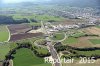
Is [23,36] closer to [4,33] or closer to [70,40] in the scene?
[4,33]

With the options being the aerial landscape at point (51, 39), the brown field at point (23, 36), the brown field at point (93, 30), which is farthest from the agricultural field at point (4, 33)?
the brown field at point (93, 30)

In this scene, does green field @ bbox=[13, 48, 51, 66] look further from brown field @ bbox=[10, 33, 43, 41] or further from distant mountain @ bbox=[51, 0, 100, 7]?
distant mountain @ bbox=[51, 0, 100, 7]

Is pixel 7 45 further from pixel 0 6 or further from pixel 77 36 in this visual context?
pixel 0 6

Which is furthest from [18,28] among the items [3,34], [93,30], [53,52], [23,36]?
[53,52]

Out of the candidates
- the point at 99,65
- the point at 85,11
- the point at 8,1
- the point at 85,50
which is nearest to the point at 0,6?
the point at 8,1

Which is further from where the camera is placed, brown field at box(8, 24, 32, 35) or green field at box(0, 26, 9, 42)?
brown field at box(8, 24, 32, 35)

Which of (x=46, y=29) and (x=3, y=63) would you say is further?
(x=46, y=29)

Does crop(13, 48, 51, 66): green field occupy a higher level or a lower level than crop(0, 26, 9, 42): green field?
higher

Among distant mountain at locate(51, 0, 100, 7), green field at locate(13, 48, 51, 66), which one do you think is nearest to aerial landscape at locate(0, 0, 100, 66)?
green field at locate(13, 48, 51, 66)
